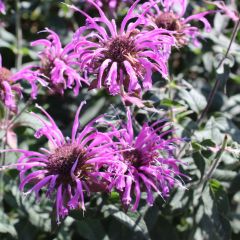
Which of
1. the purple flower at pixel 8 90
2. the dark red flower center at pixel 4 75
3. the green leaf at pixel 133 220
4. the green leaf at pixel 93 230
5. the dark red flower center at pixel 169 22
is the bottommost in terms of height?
the green leaf at pixel 93 230

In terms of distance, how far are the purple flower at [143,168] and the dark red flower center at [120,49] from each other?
0.18m

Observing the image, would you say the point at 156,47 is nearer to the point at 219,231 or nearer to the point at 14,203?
the point at 219,231

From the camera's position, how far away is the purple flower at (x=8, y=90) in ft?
5.40

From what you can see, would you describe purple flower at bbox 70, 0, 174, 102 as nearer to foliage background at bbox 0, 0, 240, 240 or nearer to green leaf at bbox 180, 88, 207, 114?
foliage background at bbox 0, 0, 240, 240

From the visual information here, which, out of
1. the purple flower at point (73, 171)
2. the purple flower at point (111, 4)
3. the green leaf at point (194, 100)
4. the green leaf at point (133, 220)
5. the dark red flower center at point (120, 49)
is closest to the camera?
the purple flower at point (73, 171)

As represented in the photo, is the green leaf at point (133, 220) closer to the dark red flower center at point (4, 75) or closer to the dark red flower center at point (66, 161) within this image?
the dark red flower center at point (66, 161)

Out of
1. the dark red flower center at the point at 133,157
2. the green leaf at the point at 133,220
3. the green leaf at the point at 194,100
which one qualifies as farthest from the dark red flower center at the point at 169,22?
the green leaf at the point at 133,220

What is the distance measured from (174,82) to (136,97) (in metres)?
0.53

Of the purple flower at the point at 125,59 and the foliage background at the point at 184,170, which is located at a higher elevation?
the purple flower at the point at 125,59

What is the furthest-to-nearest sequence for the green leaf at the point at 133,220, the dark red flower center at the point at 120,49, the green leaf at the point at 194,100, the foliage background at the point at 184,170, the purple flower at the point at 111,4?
the purple flower at the point at 111,4, the green leaf at the point at 194,100, the foliage background at the point at 184,170, the green leaf at the point at 133,220, the dark red flower center at the point at 120,49

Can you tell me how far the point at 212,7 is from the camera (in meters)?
2.41

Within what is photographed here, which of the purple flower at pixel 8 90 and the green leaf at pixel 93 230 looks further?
the green leaf at pixel 93 230

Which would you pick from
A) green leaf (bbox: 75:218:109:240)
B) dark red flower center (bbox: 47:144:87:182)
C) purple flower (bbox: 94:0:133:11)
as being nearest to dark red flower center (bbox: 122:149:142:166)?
dark red flower center (bbox: 47:144:87:182)

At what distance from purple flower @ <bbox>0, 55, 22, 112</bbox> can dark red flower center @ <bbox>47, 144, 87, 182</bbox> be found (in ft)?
0.87
